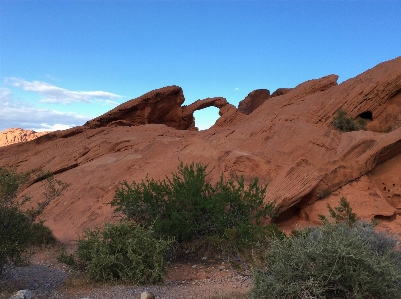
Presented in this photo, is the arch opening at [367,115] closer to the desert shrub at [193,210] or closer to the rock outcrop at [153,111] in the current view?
the desert shrub at [193,210]

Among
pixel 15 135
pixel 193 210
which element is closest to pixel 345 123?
pixel 193 210

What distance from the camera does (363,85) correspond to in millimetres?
16422

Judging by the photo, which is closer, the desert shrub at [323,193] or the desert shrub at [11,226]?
the desert shrub at [11,226]

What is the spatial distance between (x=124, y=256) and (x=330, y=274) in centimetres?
393

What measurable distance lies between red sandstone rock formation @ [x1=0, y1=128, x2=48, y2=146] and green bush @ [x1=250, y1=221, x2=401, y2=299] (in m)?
50.9

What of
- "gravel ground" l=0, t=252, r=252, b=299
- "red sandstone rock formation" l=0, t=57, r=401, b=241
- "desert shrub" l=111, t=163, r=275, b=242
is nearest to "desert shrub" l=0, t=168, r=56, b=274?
"gravel ground" l=0, t=252, r=252, b=299

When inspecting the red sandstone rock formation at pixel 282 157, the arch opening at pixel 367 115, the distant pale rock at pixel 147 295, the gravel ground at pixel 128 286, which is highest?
the arch opening at pixel 367 115

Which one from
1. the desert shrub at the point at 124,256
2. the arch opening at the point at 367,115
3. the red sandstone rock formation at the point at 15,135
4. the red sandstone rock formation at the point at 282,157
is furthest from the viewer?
the red sandstone rock formation at the point at 15,135

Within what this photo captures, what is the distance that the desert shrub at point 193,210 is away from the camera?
8.50 m

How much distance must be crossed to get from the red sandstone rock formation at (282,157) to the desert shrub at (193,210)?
1.81 metres

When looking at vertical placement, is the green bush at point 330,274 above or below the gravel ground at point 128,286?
above

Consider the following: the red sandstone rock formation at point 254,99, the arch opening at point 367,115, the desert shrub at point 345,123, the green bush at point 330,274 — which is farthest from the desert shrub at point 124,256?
the red sandstone rock formation at point 254,99

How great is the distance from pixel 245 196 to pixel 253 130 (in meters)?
5.03

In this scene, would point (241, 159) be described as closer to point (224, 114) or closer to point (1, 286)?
point (1, 286)
